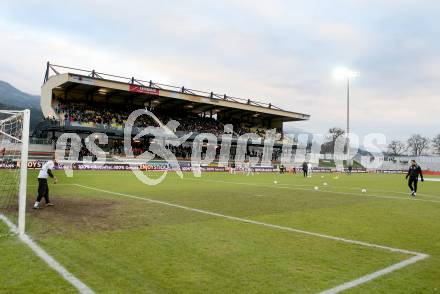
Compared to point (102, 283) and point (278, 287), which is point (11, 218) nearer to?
point (102, 283)

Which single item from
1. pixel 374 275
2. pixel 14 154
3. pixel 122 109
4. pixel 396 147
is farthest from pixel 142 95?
pixel 396 147

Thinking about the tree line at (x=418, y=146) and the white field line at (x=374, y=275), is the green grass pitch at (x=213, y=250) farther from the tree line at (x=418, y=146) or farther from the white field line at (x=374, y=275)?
the tree line at (x=418, y=146)

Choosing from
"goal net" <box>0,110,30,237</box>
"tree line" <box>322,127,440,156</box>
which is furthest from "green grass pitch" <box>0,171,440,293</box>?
"tree line" <box>322,127,440,156</box>

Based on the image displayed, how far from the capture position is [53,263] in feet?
21.0

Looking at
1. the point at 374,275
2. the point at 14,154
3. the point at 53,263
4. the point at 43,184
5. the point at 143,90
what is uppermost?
the point at 143,90

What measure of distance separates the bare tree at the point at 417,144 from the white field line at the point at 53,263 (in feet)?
429

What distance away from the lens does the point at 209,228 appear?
9828mm

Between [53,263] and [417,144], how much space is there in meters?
132

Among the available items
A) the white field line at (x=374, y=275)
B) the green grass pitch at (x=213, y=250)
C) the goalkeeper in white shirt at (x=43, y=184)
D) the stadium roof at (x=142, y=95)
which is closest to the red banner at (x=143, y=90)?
the stadium roof at (x=142, y=95)

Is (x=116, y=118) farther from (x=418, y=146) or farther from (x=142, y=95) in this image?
(x=418, y=146)

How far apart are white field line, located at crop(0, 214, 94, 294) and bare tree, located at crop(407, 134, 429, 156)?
130614mm

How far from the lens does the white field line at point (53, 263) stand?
5342mm

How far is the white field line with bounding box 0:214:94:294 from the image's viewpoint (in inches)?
210

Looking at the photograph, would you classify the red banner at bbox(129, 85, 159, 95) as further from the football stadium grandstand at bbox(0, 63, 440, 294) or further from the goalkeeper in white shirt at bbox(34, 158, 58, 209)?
the goalkeeper in white shirt at bbox(34, 158, 58, 209)
